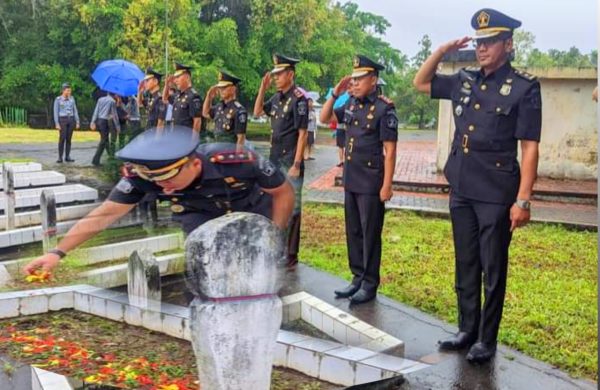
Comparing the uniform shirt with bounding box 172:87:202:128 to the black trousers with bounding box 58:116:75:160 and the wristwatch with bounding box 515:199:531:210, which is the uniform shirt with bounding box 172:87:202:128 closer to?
the black trousers with bounding box 58:116:75:160

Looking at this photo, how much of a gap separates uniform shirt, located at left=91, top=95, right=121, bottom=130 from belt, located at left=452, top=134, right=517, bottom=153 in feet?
4.06

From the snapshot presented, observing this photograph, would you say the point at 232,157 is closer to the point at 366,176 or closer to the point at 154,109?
the point at 154,109

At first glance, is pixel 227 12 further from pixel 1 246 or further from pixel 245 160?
pixel 1 246

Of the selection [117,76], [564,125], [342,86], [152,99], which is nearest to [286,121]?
[342,86]

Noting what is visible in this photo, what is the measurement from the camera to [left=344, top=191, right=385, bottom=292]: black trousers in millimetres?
2691

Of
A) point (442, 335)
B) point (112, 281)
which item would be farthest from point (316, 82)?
point (442, 335)

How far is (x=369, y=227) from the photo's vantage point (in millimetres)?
2764

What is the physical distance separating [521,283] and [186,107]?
2304 millimetres

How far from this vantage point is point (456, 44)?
1952 mm

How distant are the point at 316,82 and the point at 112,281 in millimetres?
917

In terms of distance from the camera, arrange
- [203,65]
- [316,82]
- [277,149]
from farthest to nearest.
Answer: [277,149] → [316,82] → [203,65]

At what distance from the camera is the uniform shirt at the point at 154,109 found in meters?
1.85

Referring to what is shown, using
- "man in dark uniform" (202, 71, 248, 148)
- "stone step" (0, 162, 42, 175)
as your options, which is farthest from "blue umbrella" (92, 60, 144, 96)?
"stone step" (0, 162, 42, 175)

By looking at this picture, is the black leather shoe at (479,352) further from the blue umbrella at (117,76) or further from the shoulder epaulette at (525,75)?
the blue umbrella at (117,76)
